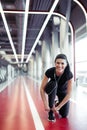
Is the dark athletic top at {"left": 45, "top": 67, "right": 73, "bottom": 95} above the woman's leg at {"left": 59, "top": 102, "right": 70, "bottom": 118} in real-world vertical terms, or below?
above

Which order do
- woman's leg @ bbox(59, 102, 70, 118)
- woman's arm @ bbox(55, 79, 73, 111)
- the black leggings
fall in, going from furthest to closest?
woman's leg @ bbox(59, 102, 70, 118)
the black leggings
woman's arm @ bbox(55, 79, 73, 111)

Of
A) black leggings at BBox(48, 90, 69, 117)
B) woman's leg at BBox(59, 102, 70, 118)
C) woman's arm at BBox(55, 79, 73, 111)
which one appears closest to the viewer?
woman's arm at BBox(55, 79, 73, 111)

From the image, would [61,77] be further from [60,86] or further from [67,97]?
[67,97]

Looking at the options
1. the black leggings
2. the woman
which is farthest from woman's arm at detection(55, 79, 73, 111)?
the black leggings

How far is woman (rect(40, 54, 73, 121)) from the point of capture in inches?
163

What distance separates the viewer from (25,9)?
821 centimetres

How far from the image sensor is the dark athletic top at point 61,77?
4.26 m

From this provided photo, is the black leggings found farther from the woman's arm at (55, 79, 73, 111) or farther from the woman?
the woman's arm at (55, 79, 73, 111)

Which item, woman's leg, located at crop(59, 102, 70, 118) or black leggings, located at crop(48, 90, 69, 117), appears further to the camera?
woman's leg, located at crop(59, 102, 70, 118)

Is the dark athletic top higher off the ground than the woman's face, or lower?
lower

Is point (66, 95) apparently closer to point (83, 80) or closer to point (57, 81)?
point (57, 81)

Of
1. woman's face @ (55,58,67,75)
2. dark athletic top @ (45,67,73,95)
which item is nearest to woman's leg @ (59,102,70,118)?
dark athletic top @ (45,67,73,95)

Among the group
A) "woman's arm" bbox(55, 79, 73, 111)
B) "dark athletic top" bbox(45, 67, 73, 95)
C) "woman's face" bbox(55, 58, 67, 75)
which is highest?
"woman's face" bbox(55, 58, 67, 75)

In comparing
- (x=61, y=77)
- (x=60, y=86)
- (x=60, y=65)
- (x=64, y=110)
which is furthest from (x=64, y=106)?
(x=60, y=65)
